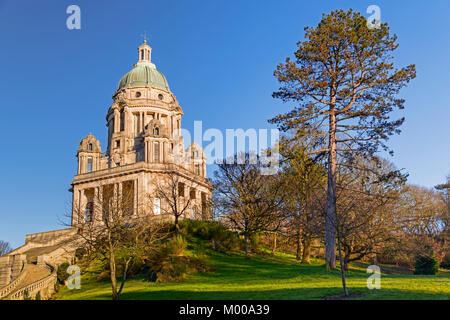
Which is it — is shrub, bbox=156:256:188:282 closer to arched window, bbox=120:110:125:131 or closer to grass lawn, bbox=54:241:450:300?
grass lawn, bbox=54:241:450:300

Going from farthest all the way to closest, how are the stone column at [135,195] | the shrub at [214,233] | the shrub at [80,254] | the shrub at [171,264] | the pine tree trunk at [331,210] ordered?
the stone column at [135,195] → the shrub at [80,254] → the shrub at [214,233] → the pine tree trunk at [331,210] → the shrub at [171,264]

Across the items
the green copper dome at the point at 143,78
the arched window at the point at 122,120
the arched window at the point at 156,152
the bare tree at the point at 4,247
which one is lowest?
the bare tree at the point at 4,247

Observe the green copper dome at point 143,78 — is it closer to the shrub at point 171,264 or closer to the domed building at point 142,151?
the domed building at point 142,151

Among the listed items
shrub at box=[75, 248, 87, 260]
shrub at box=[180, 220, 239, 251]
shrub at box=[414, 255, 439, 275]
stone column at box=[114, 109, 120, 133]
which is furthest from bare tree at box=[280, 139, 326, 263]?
stone column at box=[114, 109, 120, 133]

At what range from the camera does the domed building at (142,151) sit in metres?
57.8

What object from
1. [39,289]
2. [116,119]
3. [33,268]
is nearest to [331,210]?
[39,289]

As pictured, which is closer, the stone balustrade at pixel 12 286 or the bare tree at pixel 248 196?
the stone balustrade at pixel 12 286

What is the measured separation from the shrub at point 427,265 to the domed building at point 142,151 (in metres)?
28.7

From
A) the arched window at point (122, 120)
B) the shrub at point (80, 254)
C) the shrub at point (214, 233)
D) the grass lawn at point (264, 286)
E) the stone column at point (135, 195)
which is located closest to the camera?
the grass lawn at point (264, 286)

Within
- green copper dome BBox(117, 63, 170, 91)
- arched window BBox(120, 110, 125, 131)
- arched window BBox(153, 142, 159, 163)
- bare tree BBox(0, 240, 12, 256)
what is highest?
green copper dome BBox(117, 63, 170, 91)

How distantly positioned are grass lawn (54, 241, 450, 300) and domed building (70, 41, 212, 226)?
2576cm

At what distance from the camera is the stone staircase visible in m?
29.5

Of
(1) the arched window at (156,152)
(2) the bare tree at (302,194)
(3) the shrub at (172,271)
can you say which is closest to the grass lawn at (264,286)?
(3) the shrub at (172,271)
